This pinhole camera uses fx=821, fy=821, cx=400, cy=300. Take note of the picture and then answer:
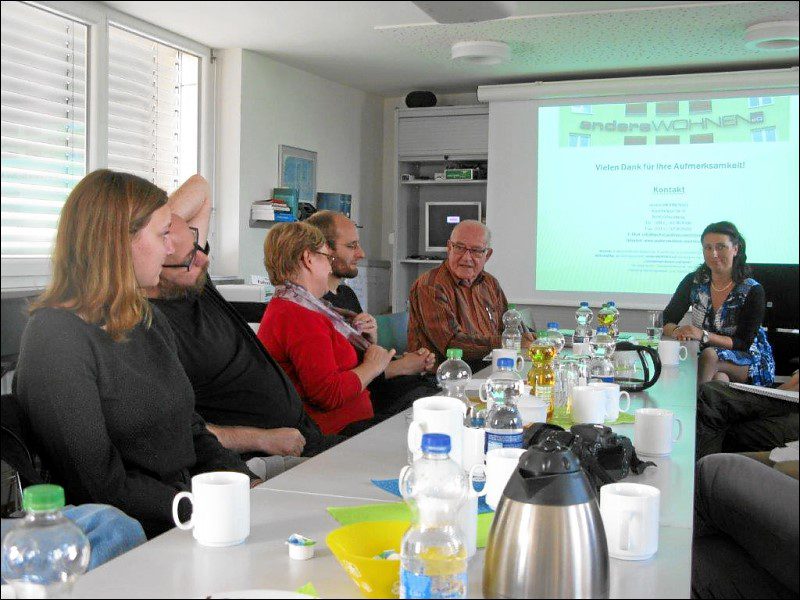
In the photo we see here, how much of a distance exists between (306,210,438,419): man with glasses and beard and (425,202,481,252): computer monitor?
37cm

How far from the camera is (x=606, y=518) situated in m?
1.14

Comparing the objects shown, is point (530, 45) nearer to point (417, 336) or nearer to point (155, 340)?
point (155, 340)

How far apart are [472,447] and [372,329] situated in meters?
1.72

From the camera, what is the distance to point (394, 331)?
3818mm

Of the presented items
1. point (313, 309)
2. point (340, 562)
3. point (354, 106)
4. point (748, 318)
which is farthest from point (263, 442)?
point (748, 318)

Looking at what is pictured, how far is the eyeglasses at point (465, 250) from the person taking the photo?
3.62 m

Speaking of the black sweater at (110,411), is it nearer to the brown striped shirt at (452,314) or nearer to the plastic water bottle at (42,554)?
the plastic water bottle at (42,554)

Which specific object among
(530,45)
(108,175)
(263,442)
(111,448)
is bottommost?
(263,442)

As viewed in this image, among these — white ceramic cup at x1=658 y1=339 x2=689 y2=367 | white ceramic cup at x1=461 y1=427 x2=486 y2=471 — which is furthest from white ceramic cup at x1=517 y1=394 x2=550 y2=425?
white ceramic cup at x1=658 y1=339 x2=689 y2=367

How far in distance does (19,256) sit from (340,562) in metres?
0.58

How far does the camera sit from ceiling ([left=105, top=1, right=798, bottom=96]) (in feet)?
3.43

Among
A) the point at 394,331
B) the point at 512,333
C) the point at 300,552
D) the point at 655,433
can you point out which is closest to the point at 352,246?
the point at 394,331

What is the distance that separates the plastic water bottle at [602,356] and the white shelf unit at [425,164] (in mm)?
1096

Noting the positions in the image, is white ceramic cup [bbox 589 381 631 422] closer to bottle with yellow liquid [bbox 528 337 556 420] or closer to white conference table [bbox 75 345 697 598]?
bottle with yellow liquid [bbox 528 337 556 420]
